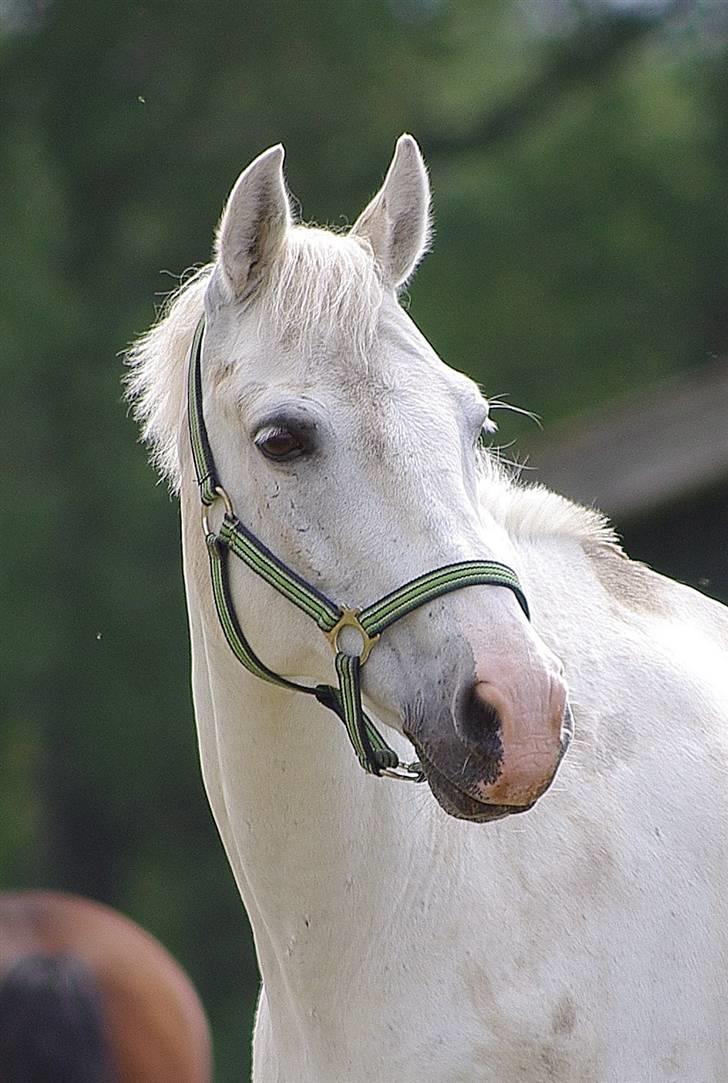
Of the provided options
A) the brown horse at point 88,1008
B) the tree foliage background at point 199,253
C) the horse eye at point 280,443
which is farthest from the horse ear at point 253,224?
the tree foliage background at point 199,253

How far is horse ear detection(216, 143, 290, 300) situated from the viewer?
3482 mm

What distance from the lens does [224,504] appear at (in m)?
3.51

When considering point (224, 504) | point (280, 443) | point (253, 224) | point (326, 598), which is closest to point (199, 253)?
point (253, 224)

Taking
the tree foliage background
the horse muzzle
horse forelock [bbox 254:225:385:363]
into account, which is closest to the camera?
the horse muzzle

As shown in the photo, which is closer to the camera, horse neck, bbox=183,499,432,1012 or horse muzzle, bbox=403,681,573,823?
horse muzzle, bbox=403,681,573,823

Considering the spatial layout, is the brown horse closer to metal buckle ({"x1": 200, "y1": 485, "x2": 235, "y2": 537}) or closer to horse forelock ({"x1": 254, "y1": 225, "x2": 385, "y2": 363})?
metal buckle ({"x1": 200, "y1": 485, "x2": 235, "y2": 537})

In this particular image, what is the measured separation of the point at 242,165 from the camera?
17734 mm

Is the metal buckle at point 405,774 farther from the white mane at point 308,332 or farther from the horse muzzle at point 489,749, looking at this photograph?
the white mane at point 308,332

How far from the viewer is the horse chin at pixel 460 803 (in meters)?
3.12

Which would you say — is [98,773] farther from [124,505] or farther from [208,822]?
[124,505]

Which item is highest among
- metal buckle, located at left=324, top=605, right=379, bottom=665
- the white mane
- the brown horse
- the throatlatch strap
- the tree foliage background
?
the tree foliage background

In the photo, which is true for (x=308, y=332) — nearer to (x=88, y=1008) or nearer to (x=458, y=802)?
(x=458, y=802)

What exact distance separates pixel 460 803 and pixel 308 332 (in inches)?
36.3

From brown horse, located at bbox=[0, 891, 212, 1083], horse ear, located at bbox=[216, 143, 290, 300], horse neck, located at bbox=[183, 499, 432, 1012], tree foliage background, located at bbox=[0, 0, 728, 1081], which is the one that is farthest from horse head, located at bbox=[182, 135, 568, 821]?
tree foliage background, located at bbox=[0, 0, 728, 1081]
